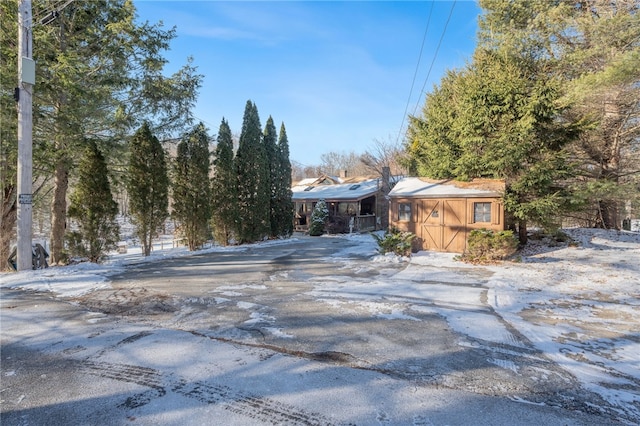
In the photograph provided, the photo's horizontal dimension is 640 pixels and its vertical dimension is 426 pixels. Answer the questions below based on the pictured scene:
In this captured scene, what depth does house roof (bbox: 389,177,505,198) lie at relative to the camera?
1102cm

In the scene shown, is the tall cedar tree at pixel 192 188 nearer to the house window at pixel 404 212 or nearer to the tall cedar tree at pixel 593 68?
the house window at pixel 404 212

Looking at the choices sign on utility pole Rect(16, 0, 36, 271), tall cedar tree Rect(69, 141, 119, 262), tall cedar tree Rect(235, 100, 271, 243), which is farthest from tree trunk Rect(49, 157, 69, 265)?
tall cedar tree Rect(235, 100, 271, 243)

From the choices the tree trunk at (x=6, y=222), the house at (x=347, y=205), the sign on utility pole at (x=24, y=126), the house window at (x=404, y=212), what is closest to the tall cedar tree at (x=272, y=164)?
the house at (x=347, y=205)

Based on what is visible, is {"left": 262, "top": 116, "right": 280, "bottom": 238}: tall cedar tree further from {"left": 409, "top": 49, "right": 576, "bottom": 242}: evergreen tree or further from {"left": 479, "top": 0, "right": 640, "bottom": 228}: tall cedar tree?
{"left": 479, "top": 0, "right": 640, "bottom": 228}: tall cedar tree

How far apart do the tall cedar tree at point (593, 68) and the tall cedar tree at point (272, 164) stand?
37.3ft

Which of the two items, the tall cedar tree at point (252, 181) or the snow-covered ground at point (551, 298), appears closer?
the snow-covered ground at point (551, 298)

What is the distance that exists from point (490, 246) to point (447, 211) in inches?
91.4

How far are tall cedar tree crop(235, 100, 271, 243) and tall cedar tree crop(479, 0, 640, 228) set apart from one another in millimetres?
11117

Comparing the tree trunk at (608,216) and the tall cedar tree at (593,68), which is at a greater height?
the tall cedar tree at (593,68)

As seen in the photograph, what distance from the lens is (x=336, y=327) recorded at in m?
4.24

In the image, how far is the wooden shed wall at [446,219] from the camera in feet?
36.1

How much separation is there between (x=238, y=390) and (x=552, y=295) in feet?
20.8

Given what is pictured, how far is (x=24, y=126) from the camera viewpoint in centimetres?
716

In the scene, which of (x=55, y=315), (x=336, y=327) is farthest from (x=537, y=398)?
(x=55, y=315)
